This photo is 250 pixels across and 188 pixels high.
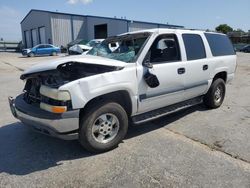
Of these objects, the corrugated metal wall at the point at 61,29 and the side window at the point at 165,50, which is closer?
the side window at the point at 165,50

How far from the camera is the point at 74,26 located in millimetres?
37781

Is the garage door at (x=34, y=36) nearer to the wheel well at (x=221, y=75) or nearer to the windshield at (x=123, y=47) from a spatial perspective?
the windshield at (x=123, y=47)

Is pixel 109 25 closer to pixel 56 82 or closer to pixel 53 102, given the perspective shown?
pixel 56 82

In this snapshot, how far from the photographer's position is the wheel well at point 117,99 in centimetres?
375

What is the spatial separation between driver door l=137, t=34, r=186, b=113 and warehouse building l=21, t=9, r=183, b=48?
3060 centimetres

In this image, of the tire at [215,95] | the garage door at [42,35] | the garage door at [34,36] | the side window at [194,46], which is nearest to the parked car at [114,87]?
the side window at [194,46]

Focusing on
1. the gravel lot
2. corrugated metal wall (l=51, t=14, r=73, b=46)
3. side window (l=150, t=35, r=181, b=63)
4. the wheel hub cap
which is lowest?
the gravel lot

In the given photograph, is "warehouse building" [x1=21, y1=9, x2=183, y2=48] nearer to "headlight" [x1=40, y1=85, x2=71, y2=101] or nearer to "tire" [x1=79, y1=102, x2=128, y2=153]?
"tire" [x1=79, y1=102, x2=128, y2=153]

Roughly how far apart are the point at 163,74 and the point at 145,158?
148 cm

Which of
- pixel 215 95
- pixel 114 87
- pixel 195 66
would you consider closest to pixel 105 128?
pixel 114 87

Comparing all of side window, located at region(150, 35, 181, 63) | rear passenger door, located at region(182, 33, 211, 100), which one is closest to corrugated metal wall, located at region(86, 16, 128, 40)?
rear passenger door, located at region(182, 33, 211, 100)

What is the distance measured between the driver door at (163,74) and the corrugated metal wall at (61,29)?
3397 cm

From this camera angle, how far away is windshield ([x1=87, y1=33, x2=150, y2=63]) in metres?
4.36

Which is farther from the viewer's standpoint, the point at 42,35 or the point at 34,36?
the point at 34,36
